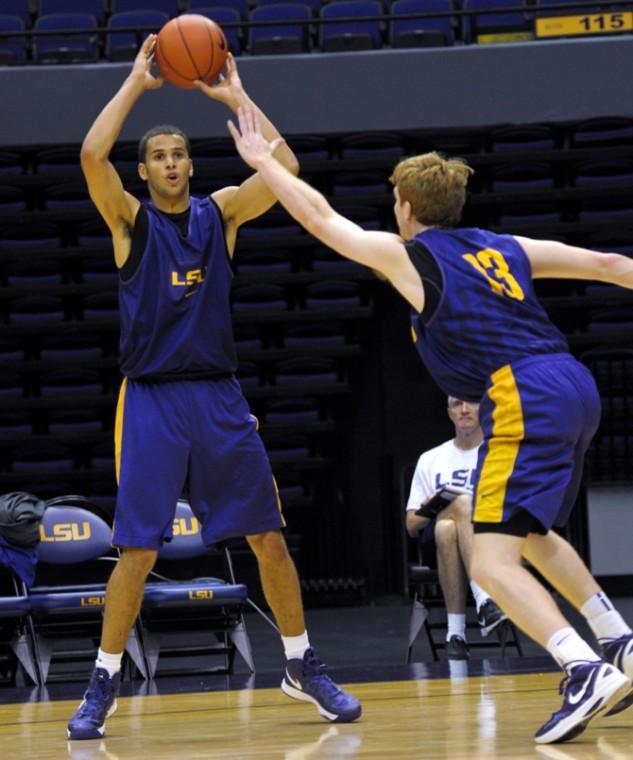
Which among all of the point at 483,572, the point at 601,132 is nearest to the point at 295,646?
the point at 483,572

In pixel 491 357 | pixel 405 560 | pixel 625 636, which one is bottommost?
pixel 405 560

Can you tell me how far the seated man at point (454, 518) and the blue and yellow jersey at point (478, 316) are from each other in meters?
2.51

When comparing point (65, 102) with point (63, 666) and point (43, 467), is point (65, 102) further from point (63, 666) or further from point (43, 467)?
point (63, 666)

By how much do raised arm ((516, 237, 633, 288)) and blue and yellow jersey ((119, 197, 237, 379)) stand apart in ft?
3.25

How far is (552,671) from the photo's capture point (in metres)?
5.00

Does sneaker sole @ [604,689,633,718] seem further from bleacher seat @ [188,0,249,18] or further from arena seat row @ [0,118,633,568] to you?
bleacher seat @ [188,0,249,18]

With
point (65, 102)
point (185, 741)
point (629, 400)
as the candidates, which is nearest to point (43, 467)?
point (65, 102)

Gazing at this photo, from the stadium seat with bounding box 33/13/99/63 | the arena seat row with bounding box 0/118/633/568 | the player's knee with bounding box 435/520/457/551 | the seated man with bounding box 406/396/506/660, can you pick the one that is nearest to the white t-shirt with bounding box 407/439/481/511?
the seated man with bounding box 406/396/506/660

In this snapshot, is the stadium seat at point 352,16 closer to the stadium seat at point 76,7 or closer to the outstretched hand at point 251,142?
the stadium seat at point 76,7

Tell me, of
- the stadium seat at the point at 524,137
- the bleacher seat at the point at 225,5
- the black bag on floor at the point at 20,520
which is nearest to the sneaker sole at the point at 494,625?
the black bag on floor at the point at 20,520

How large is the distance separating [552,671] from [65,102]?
6763 mm

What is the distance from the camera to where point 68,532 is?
6.67 meters

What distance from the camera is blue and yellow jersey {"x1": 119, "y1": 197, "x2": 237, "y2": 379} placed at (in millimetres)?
4086

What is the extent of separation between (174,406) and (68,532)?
2.76m
